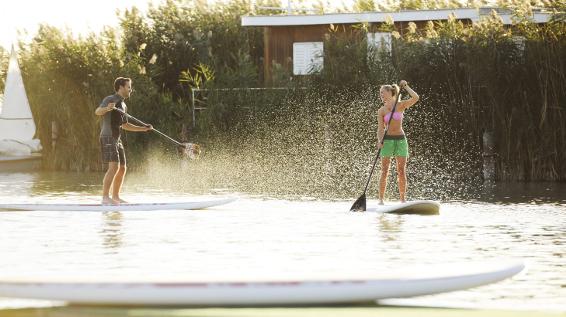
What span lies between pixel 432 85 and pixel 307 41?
379 inches

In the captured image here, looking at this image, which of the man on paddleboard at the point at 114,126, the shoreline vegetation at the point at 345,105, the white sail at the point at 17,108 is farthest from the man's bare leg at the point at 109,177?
the white sail at the point at 17,108

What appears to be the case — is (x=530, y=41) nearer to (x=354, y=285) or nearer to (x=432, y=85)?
(x=432, y=85)

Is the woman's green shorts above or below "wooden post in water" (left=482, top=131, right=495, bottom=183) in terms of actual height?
above

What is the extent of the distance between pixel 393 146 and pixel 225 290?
28.4 ft

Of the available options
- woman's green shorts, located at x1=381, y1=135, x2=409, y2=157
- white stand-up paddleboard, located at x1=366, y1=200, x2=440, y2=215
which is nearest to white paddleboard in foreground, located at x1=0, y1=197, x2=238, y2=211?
white stand-up paddleboard, located at x1=366, y1=200, x2=440, y2=215

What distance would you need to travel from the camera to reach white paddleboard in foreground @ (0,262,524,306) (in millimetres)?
8375

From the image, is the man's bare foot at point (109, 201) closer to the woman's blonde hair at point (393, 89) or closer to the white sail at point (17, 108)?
the woman's blonde hair at point (393, 89)

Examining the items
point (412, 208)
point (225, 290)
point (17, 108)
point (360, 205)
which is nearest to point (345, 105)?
point (17, 108)

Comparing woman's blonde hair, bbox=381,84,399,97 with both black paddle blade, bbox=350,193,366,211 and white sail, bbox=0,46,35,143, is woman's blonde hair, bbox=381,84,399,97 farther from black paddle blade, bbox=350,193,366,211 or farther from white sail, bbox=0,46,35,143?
white sail, bbox=0,46,35,143

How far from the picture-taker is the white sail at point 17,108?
107 feet

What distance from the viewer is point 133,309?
8.61 meters

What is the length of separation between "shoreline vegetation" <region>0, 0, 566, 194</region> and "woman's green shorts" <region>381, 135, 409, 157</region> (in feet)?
21.7

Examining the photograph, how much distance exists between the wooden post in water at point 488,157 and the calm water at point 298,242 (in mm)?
4813

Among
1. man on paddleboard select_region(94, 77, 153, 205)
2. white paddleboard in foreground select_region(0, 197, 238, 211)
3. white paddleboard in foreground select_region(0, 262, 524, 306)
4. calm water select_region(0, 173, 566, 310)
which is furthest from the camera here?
white paddleboard in foreground select_region(0, 197, 238, 211)
